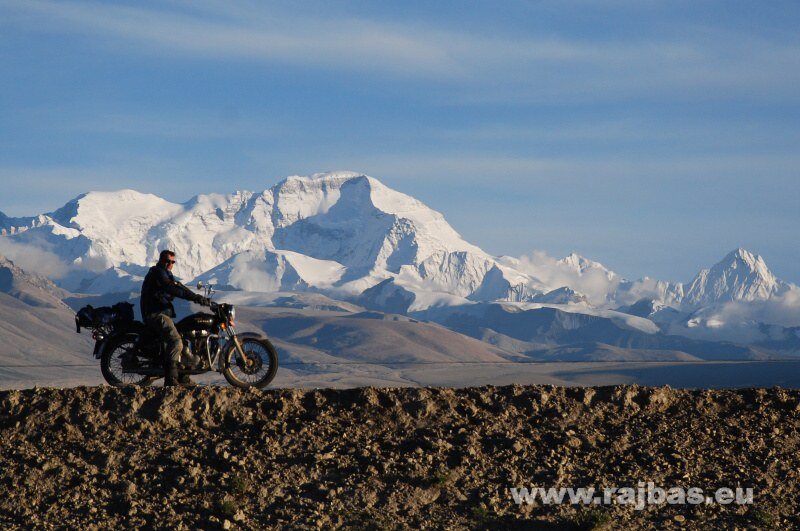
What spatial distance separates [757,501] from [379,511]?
212 inches

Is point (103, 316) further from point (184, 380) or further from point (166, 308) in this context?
point (184, 380)

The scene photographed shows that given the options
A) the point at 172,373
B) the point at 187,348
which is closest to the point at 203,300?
the point at 187,348

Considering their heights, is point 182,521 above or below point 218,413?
below

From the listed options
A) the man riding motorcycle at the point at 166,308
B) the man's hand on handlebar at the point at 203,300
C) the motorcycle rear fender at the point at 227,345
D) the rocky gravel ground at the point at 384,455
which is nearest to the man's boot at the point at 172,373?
the man riding motorcycle at the point at 166,308

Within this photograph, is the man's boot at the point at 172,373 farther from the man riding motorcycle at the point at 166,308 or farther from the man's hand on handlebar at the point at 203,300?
the man's hand on handlebar at the point at 203,300

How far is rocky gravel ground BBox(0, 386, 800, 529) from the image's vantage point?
1616cm

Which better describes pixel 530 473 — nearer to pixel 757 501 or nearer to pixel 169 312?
pixel 757 501

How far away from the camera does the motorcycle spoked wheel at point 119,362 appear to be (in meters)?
21.9

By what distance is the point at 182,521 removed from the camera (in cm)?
1577

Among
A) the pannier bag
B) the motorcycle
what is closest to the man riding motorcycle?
the motorcycle

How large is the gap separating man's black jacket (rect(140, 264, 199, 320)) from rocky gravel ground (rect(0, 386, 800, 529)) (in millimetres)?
2103

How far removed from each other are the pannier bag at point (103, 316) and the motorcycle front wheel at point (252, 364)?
2.06 metres

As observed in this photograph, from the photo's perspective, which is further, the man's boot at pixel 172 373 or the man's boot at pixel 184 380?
the man's boot at pixel 184 380

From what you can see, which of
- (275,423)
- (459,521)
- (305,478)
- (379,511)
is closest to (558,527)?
(459,521)
